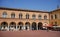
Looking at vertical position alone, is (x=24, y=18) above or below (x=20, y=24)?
above

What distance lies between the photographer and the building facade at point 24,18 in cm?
1079

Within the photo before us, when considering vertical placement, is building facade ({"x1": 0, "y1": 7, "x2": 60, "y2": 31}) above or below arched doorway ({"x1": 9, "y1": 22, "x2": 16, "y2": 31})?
above

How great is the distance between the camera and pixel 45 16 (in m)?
12.5

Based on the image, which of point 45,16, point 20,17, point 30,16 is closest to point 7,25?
point 20,17

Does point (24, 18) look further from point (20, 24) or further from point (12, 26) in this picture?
point (12, 26)

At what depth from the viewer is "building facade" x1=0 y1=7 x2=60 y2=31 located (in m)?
10.8

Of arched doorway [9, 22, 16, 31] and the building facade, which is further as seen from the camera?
the building facade

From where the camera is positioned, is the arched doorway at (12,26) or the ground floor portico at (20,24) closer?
the arched doorway at (12,26)

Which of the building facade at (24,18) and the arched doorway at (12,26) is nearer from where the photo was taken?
the arched doorway at (12,26)

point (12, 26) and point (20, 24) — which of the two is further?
point (20, 24)

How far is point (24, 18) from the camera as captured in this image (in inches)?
464

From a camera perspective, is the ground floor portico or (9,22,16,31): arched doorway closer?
(9,22,16,31): arched doorway

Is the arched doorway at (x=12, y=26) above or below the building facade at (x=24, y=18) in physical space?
below

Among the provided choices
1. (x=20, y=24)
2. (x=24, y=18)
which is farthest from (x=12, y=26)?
(x=24, y=18)
